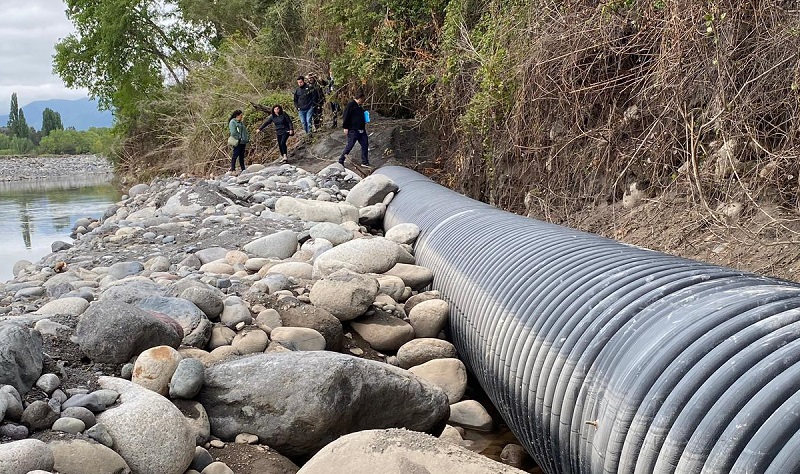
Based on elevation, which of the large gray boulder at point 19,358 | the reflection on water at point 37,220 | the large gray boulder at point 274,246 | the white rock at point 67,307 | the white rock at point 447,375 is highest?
the large gray boulder at point 19,358

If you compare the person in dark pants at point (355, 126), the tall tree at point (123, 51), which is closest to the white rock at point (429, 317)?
the person in dark pants at point (355, 126)

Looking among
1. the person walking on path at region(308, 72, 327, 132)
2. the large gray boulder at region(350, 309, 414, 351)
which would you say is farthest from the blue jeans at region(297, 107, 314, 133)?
the large gray boulder at region(350, 309, 414, 351)

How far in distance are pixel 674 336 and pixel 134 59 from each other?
31045 mm

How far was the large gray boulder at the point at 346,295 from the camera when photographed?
192 inches

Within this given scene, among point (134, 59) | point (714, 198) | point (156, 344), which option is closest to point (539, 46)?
point (714, 198)

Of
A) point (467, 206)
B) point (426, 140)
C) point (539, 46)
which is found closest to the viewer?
point (467, 206)

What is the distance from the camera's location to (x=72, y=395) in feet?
11.2

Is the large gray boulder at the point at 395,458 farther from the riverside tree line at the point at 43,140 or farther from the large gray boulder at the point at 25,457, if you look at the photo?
the riverside tree line at the point at 43,140

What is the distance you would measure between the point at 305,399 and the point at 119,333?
105 cm

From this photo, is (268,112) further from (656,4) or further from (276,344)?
(276,344)

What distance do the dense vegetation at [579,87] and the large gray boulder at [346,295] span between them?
2.73 m

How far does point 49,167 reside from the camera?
60.2 m

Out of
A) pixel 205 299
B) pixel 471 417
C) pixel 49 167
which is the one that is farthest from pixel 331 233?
pixel 49 167

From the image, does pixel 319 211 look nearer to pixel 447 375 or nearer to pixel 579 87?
pixel 579 87
